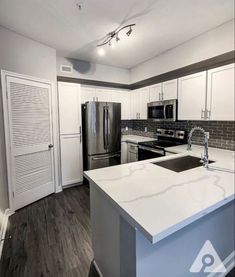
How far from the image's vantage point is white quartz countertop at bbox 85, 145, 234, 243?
82 centimetres

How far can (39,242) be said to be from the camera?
6.21 feet

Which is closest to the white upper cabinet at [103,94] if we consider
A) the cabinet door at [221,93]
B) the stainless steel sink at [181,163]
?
the cabinet door at [221,93]

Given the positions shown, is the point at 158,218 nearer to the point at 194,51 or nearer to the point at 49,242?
the point at 49,242

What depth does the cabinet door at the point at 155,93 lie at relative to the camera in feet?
10.6

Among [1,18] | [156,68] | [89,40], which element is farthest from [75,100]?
[156,68]

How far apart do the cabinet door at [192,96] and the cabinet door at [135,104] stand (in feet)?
4.08

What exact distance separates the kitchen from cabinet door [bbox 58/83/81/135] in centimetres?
2

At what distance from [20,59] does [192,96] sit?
8.79 ft

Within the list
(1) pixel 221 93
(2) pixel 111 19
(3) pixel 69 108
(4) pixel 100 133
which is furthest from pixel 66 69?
(1) pixel 221 93

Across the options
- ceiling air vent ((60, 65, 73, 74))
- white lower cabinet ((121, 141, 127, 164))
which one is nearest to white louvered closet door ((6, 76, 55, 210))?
ceiling air vent ((60, 65, 73, 74))

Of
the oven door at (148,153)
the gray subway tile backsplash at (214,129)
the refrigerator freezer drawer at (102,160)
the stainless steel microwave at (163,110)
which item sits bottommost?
the refrigerator freezer drawer at (102,160)

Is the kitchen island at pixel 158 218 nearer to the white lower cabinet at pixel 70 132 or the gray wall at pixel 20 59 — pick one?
the gray wall at pixel 20 59

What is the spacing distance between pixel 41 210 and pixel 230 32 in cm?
361

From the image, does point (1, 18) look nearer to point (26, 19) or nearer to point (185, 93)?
point (26, 19)
